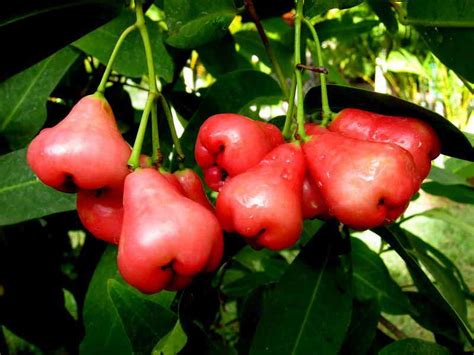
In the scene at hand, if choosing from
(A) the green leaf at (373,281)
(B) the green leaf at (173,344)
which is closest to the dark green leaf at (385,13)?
(A) the green leaf at (373,281)

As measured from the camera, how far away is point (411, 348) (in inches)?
33.4

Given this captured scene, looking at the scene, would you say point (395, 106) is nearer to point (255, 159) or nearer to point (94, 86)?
point (255, 159)

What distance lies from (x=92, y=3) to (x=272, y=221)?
38cm

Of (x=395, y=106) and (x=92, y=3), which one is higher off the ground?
(x=92, y=3)

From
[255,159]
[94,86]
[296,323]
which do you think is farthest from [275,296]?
[94,86]

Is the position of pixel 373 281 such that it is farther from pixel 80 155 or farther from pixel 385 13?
pixel 80 155

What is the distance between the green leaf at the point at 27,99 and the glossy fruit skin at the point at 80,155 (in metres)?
0.45

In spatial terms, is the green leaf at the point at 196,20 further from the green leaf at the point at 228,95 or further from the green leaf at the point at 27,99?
the green leaf at the point at 27,99

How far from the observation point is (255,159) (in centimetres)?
63

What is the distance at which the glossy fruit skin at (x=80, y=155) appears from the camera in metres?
0.57

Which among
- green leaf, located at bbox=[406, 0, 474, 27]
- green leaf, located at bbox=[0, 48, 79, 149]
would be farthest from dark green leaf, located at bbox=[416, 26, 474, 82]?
green leaf, located at bbox=[0, 48, 79, 149]

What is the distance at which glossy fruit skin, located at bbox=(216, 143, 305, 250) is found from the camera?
56 centimetres

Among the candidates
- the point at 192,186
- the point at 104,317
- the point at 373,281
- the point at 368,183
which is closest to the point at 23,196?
the point at 104,317

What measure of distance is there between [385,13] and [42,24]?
0.67 m
